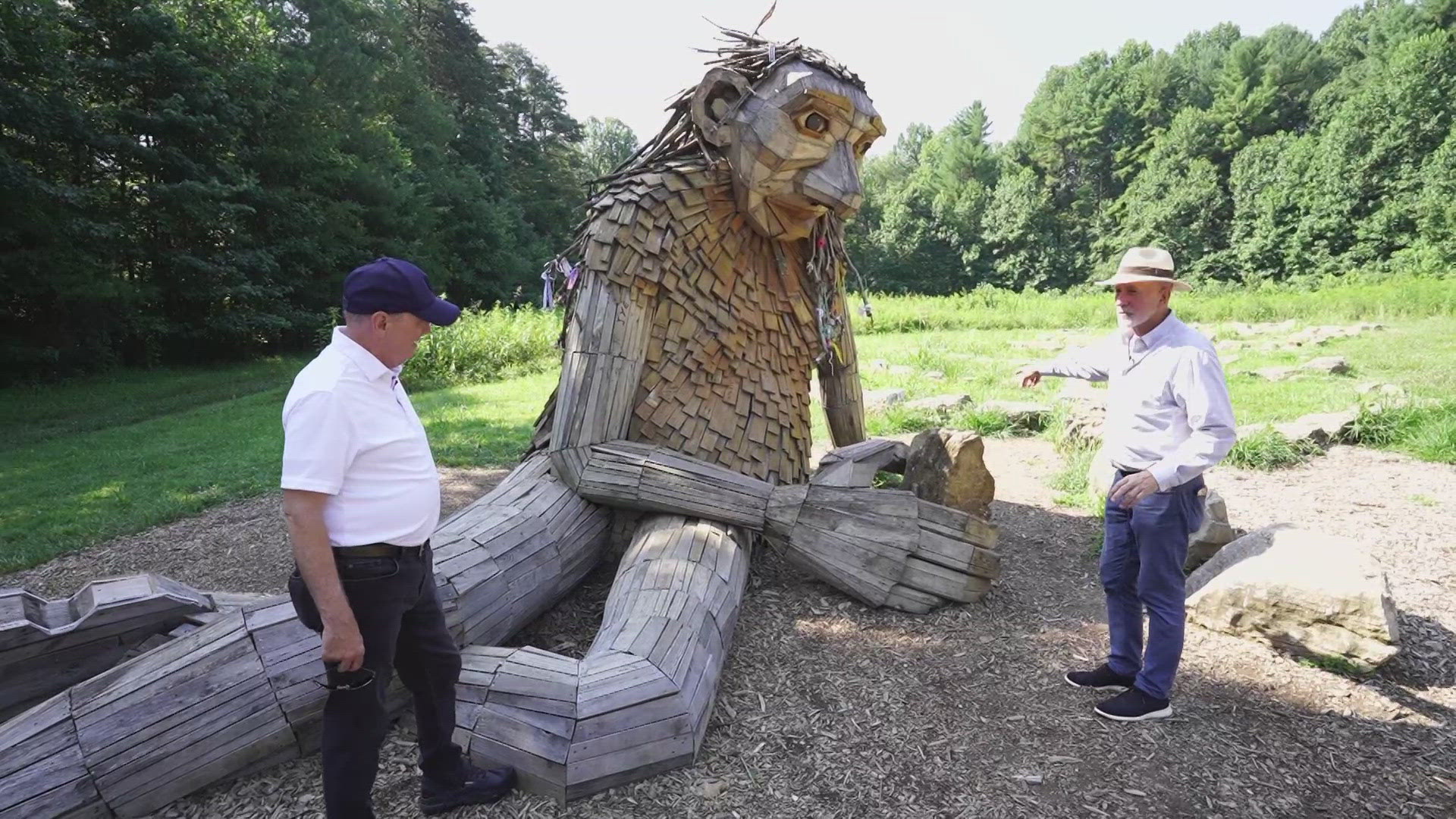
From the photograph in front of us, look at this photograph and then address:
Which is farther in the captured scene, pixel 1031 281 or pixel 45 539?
pixel 1031 281

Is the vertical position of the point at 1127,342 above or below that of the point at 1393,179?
below

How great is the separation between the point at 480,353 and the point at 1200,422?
9977mm

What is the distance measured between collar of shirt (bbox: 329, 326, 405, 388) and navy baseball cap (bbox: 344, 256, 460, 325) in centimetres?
7

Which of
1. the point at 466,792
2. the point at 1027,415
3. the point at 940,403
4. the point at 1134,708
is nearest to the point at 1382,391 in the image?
the point at 1027,415

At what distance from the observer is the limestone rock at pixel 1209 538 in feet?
10.7

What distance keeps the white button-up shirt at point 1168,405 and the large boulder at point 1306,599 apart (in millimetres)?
925

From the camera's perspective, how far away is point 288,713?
192 centimetres

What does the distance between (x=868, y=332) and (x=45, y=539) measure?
13000 mm

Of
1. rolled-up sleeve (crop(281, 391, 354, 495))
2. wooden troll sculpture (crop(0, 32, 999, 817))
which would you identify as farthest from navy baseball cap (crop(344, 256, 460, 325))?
wooden troll sculpture (crop(0, 32, 999, 817))

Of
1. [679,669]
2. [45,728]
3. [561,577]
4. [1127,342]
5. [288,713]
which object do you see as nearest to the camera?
[45,728]

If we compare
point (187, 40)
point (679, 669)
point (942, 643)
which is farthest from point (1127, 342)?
point (187, 40)

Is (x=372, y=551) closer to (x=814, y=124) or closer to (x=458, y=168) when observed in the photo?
(x=814, y=124)

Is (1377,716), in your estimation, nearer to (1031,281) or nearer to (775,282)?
(775,282)

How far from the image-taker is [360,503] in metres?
1.50
